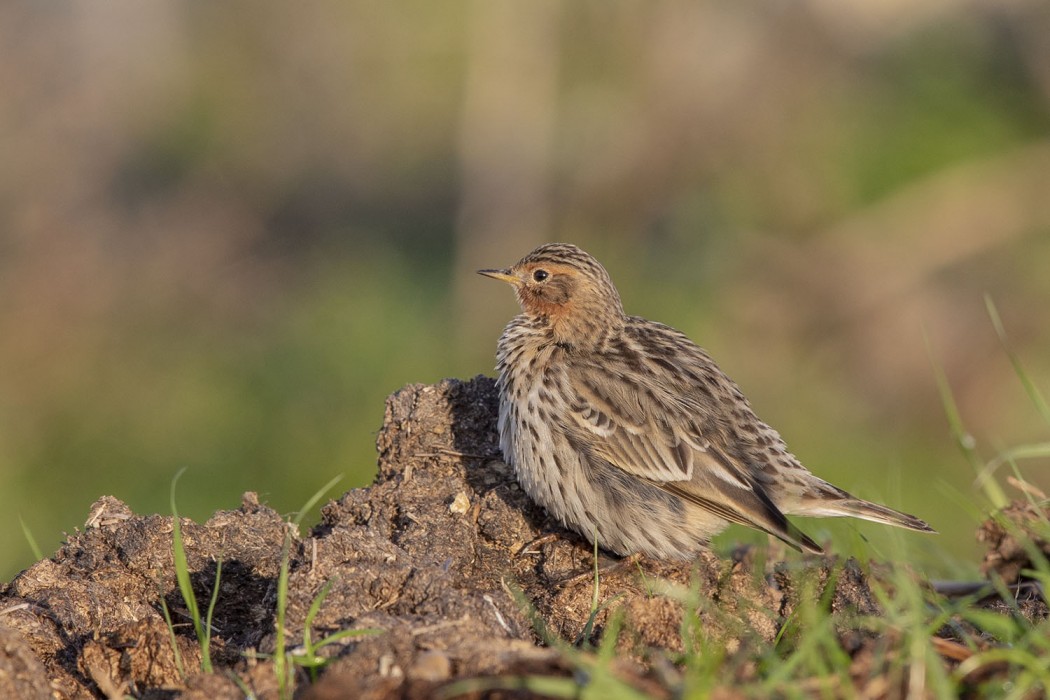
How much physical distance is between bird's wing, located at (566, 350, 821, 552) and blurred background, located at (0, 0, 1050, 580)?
16.4 feet

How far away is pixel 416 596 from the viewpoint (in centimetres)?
482

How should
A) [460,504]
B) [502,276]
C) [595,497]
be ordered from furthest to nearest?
[502,276] < [595,497] < [460,504]

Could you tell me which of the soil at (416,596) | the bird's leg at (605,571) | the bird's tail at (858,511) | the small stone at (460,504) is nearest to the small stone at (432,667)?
the soil at (416,596)

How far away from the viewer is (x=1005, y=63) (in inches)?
635

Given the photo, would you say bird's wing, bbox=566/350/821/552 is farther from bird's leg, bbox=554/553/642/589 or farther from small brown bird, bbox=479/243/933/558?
bird's leg, bbox=554/553/642/589

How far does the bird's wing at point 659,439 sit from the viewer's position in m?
6.33

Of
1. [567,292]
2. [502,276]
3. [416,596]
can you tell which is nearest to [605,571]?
[416,596]

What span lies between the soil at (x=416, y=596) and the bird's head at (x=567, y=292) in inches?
23.8

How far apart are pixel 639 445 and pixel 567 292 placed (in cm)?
105

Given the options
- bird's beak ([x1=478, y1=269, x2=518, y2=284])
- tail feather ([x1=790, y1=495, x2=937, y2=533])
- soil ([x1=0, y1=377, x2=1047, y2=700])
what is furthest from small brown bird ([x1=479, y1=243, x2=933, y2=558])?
bird's beak ([x1=478, y1=269, x2=518, y2=284])

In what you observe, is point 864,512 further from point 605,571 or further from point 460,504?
point 460,504

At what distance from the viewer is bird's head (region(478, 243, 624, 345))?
703 centimetres

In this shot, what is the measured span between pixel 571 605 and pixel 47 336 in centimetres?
997

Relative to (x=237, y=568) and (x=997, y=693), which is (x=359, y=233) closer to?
(x=237, y=568)
